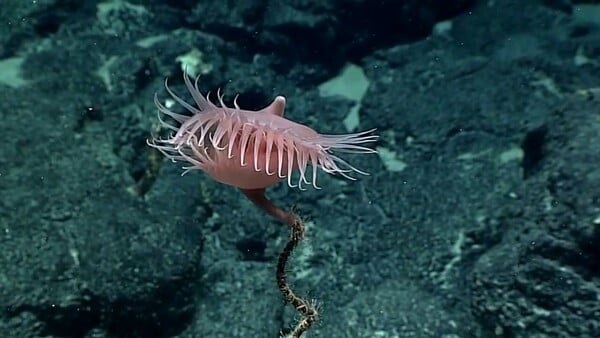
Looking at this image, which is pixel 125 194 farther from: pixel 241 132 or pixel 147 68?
pixel 241 132

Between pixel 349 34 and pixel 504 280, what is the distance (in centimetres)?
349

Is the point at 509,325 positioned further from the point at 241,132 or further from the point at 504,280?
the point at 241,132

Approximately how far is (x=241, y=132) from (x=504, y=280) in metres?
2.33

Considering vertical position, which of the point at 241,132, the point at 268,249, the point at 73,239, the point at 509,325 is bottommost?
the point at 268,249

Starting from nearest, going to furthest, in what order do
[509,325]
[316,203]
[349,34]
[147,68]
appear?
1. [509,325]
2. [316,203]
3. [147,68]
4. [349,34]

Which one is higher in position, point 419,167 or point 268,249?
point 419,167

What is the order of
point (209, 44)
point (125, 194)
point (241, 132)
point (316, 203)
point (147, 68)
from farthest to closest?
1. point (209, 44)
2. point (147, 68)
3. point (316, 203)
4. point (125, 194)
5. point (241, 132)

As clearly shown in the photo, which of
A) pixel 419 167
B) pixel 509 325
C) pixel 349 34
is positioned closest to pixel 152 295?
pixel 509 325

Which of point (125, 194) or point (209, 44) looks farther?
point (209, 44)

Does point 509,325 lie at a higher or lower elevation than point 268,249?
higher

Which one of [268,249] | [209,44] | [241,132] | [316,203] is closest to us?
[241,132]

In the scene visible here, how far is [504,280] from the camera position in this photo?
3.73 m

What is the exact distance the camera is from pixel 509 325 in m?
3.61

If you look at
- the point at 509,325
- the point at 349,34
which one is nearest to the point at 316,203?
the point at 509,325
